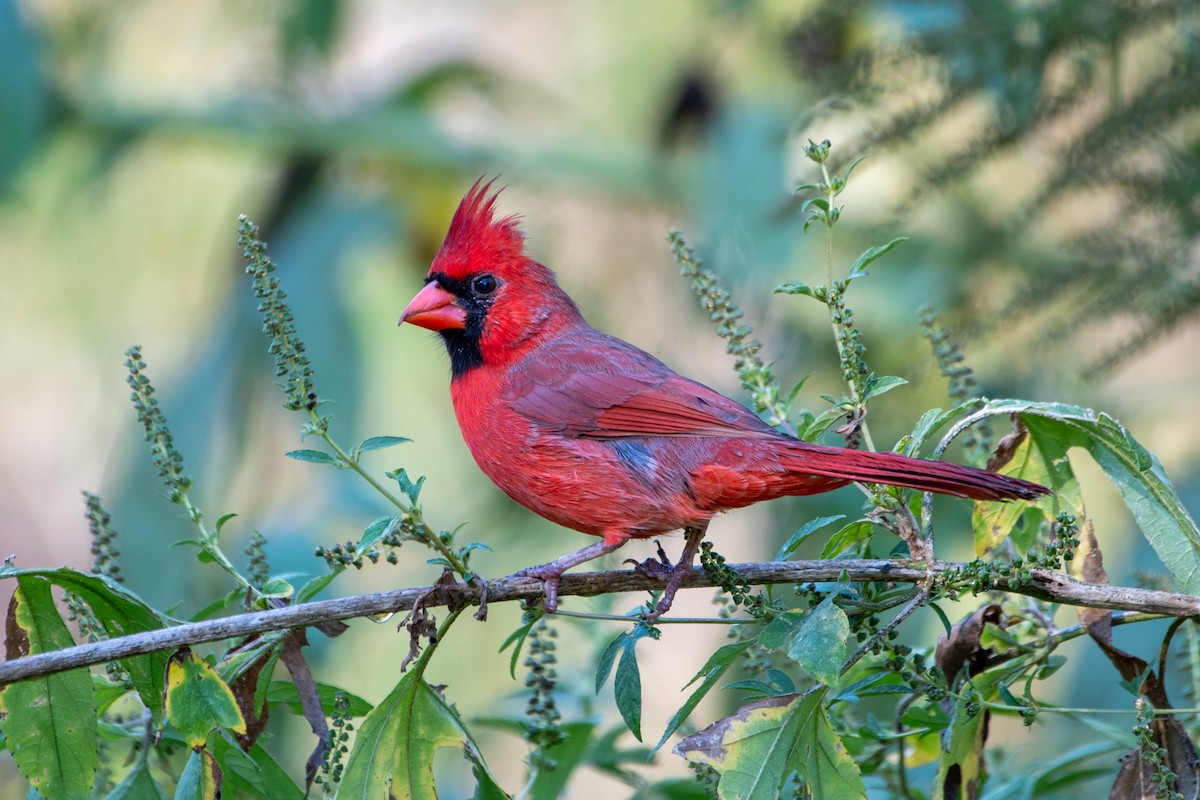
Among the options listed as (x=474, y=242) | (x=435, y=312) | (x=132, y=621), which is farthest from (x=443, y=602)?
(x=474, y=242)

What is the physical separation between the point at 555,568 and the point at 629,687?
33 centimetres

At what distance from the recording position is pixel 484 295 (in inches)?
113

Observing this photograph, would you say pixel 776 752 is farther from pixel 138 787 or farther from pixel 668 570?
pixel 138 787

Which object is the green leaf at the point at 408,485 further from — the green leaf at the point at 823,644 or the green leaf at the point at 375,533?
the green leaf at the point at 823,644

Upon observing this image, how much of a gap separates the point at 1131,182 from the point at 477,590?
181 centimetres

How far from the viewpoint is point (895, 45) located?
312 centimetres

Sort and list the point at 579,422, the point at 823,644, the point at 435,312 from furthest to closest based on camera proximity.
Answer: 1. the point at 435,312
2. the point at 579,422
3. the point at 823,644

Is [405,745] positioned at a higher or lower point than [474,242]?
lower

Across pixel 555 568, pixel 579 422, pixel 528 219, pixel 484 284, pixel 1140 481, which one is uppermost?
pixel 528 219

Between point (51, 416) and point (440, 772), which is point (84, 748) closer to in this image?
point (440, 772)

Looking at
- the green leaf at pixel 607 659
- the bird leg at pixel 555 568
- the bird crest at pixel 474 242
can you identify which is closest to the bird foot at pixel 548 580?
the bird leg at pixel 555 568

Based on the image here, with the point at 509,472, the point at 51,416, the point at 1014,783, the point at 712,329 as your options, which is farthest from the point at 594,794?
the point at 1014,783

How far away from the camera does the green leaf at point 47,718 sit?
1.59 meters

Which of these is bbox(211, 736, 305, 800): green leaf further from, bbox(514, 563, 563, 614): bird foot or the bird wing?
the bird wing
